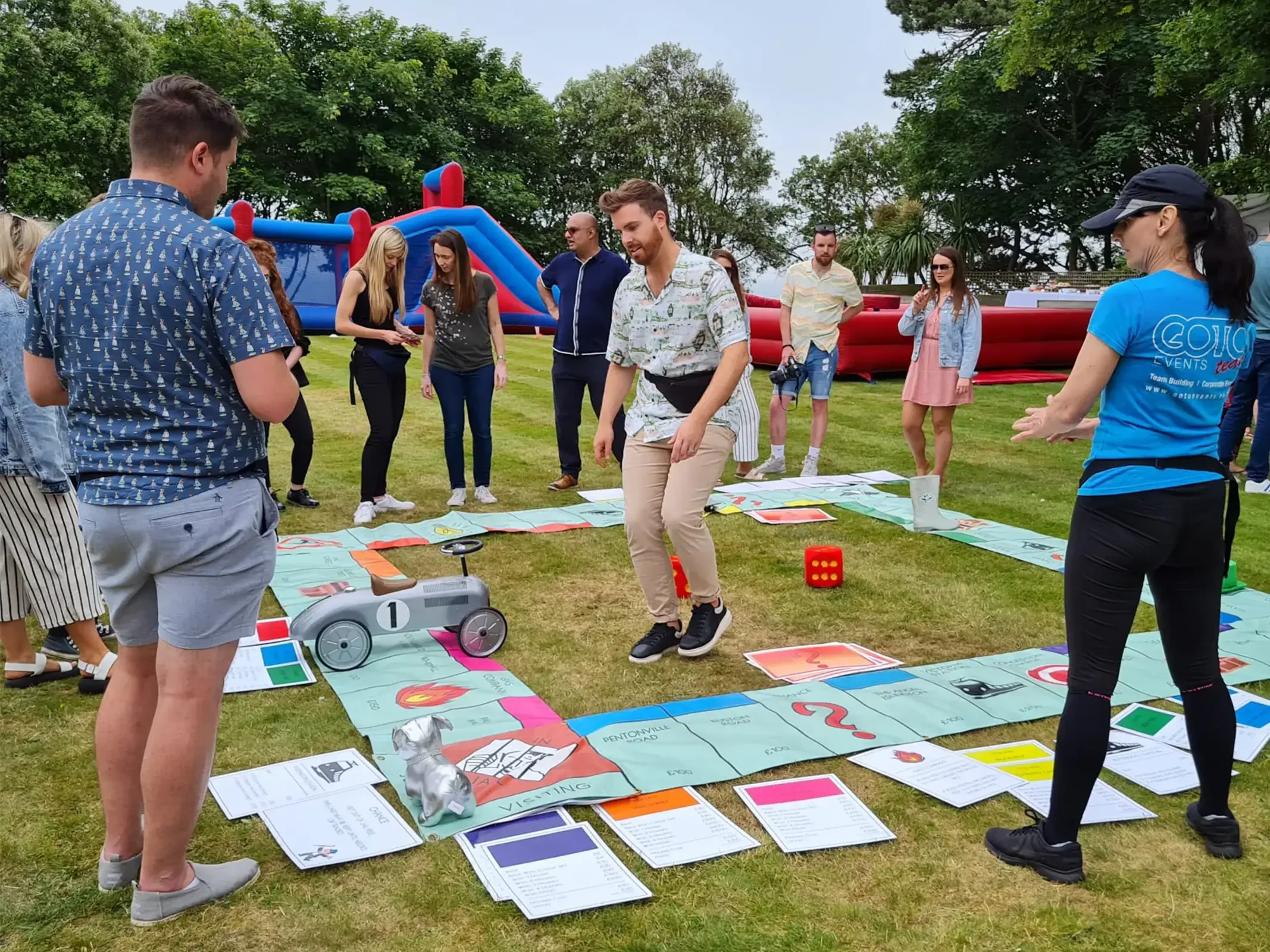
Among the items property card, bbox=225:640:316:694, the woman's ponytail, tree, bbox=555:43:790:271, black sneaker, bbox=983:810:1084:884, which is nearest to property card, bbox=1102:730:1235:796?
black sneaker, bbox=983:810:1084:884

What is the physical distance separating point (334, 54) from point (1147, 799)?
129ft

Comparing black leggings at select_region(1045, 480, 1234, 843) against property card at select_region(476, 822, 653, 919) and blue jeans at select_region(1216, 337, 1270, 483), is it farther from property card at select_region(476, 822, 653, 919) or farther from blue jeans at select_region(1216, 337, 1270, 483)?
blue jeans at select_region(1216, 337, 1270, 483)

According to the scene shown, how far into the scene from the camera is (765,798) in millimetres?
3125

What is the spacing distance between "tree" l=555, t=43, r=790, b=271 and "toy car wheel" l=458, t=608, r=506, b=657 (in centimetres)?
4268

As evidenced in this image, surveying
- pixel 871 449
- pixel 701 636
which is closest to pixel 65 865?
pixel 701 636

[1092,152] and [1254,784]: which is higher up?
[1092,152]

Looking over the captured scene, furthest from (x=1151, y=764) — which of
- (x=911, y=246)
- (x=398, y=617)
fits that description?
(x=911, y=246)

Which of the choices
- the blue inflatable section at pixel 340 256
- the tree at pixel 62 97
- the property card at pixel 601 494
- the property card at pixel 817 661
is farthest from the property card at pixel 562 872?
the tree at pixel 62 97

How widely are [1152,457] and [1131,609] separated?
40cm

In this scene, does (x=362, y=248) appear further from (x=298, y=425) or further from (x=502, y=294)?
(x=298, y=425)

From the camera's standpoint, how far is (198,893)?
2545 millimetres

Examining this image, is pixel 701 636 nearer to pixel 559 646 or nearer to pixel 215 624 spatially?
pixel 559 646

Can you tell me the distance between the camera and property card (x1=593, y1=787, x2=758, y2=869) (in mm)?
2818

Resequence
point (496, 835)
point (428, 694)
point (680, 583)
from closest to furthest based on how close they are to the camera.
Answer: point (496, 835)
point (428, 694)
point (680, 583)
